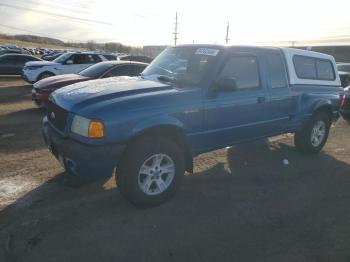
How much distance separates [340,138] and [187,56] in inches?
213

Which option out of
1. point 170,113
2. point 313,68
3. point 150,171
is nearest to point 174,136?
point 170,113

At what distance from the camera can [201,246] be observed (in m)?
3.68

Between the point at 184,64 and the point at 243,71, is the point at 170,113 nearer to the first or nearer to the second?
the point at 184,64

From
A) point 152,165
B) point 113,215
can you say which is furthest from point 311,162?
point 113,215

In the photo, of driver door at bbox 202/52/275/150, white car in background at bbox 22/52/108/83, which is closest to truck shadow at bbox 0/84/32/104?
white car in background at bbox 22/52/108/83

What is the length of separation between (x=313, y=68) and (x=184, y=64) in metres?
3.14

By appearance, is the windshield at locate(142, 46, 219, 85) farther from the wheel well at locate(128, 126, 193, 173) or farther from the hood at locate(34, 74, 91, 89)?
the hood at locate(34, 74, 91, 89)

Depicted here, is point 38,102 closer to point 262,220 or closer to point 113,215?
point 113,215

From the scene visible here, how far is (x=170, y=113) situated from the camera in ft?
14.1

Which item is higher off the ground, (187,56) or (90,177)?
(187,56)

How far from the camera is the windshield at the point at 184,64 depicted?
15.9ft

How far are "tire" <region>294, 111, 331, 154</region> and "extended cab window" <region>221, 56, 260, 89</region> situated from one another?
2063 mm

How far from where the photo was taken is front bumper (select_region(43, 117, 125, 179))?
12.6 ft

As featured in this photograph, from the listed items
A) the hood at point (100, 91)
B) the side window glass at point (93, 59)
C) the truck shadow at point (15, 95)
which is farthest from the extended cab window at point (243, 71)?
the side window glass at point (93, 59)
